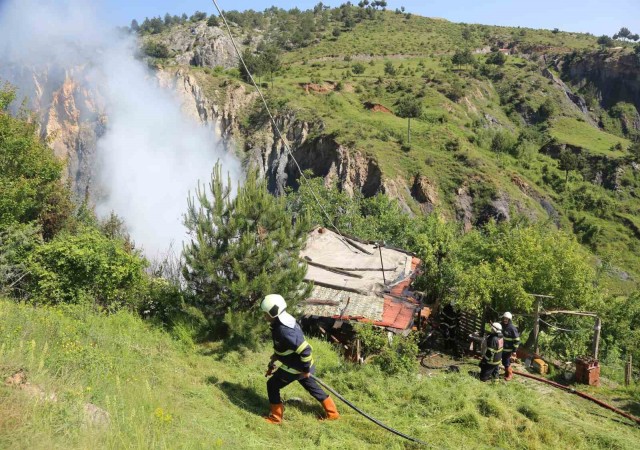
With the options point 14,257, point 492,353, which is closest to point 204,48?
point 14,257

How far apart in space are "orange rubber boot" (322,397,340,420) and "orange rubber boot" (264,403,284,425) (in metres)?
0.60

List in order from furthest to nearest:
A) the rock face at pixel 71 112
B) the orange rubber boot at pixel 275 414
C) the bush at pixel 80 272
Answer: the rock face at pixel 71 112
the bush at pixel 80 272
the orange rubber boot at pixel 275 414

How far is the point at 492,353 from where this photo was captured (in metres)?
8.82

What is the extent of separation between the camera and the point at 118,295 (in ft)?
29.8

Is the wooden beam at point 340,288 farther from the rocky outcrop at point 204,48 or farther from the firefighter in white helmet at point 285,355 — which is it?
the rocky outcrop at point 204,48

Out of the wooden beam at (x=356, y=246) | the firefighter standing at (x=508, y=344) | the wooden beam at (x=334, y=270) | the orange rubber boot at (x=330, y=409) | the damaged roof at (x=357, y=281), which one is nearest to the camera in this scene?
the orange rubber boot at (x=330, y=409)

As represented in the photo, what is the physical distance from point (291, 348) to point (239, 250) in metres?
2.96

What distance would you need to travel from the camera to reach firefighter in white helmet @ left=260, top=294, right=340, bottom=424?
588 centimetres

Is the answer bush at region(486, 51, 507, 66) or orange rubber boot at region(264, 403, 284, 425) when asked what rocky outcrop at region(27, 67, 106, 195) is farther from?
bush at region(486, 51, 507, 66)

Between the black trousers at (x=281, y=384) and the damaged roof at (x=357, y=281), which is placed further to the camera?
the damaged roof at (x=357, y=281)

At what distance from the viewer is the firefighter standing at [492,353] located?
8.74 metres

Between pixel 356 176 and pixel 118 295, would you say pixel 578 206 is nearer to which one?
pixel 356 176

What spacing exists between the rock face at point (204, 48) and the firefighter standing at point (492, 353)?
69.0 metres

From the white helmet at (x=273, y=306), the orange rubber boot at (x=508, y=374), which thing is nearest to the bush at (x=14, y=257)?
the white helmet at (x=273, y=306)
